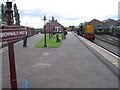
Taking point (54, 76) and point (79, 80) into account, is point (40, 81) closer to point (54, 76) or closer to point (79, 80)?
point (54, 76)

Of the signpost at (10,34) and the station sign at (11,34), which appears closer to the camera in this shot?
the station sign at (11,34)

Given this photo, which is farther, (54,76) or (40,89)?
(54,76)

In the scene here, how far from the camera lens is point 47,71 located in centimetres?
719

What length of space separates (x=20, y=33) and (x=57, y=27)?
2823 inches

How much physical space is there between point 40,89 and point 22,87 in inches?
30.5

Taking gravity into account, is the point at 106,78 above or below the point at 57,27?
below

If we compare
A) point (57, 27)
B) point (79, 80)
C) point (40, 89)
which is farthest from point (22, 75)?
point (57, 27)

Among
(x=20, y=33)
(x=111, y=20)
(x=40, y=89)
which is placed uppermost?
(x=111, y=20)

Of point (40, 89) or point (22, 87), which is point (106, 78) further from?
point (22, 87)

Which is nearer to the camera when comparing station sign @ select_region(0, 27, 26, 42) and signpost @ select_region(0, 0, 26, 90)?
station sign @ select_region(0, 27, 26, 42)

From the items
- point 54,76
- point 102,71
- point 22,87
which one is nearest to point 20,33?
point 22,87

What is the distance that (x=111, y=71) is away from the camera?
716 cm

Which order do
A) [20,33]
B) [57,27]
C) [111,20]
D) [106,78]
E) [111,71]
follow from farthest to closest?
[111,20]
[57,27]
[111,71]
[106,78]
[20,33]

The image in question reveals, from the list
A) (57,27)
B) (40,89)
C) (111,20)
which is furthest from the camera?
(111,20)
